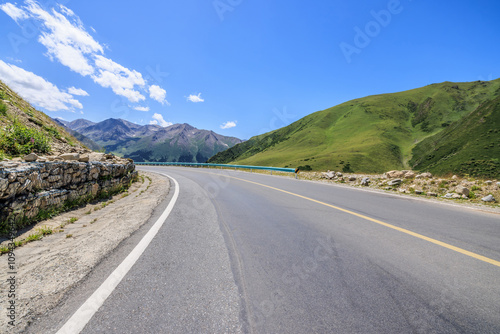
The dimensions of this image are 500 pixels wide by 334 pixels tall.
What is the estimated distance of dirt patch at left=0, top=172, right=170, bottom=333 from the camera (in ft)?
6.55

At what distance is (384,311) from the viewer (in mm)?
1982

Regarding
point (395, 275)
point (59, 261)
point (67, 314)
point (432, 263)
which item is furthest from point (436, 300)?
point (59, 261)

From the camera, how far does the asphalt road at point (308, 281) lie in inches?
72.4

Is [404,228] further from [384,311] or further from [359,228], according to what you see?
[384,311]

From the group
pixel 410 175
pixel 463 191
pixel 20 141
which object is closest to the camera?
pixel 20 141

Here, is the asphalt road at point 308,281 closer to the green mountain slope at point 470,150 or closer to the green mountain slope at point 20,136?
the green mountain slope at point 20,136

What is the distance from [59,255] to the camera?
9.91 ft

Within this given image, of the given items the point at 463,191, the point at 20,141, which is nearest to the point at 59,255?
the point at 20,141

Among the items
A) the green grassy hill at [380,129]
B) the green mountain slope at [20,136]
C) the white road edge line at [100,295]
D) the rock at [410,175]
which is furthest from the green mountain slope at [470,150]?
the green mountain slope at [20,136]

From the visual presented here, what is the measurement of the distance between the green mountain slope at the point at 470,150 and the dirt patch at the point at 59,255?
5978 centimetres

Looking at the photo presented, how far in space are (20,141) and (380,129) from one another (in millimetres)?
124330

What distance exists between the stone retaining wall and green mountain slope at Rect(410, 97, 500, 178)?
6042 centimetres

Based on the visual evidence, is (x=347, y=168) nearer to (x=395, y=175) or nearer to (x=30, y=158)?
(x=395, y=175)

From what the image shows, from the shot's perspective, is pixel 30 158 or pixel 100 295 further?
pixel 30 158
